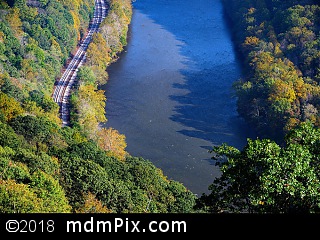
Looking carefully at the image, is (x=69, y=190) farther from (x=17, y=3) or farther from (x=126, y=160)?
(x=17, y=3)

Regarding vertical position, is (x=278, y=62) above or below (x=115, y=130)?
above

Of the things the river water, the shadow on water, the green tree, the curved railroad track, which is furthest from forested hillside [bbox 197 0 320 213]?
the curved railroad track

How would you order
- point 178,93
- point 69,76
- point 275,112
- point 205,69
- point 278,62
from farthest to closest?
Result: point 205,69 → point 69,76 → point 178,93 → point 278,62 → point 275,112

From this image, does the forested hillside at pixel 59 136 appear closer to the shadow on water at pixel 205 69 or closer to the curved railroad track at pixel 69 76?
the curved railroad track at pixel 69 76

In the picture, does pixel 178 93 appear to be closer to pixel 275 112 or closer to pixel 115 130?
pixel 275 112

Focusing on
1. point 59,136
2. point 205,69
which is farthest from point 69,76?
point 59,136

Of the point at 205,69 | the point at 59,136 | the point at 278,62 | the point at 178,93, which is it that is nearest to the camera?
the point at 59,136

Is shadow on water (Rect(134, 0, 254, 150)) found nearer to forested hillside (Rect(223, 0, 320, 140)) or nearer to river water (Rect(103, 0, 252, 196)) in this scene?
river water (Rect(103, 0, 252, 196))
